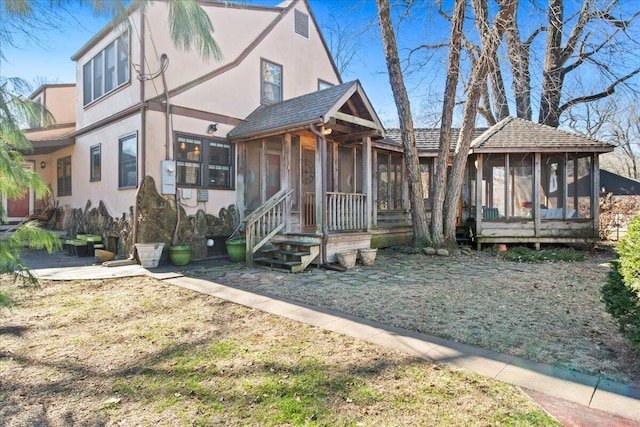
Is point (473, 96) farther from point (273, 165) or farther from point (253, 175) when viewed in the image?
point (253, 175)

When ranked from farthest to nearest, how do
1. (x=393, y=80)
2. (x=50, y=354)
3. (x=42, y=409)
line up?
1. (x=393, y=80)
2. (x=50, y=354)
3. (x=42, y=409)

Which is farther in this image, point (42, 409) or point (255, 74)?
point (255, 74)

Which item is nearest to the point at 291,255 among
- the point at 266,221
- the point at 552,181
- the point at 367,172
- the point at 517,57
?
the point at 266,221

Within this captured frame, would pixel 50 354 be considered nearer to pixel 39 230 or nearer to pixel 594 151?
pixel 39 230

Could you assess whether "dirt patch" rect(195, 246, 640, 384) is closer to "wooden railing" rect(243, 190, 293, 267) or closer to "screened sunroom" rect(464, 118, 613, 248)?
"wooden railing" rect(243, 190, 293, 267)

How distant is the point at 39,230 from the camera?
299cm

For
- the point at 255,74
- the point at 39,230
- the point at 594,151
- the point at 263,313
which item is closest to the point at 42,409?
the point at 39,230

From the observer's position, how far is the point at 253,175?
997cm

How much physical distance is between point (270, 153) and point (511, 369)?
8.24m

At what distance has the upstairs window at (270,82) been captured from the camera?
10750 mm

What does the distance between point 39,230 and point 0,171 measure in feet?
1.75

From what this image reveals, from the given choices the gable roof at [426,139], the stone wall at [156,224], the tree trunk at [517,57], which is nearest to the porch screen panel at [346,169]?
the gable roof at [426,139]

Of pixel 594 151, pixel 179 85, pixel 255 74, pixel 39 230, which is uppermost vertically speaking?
pixel 255 74

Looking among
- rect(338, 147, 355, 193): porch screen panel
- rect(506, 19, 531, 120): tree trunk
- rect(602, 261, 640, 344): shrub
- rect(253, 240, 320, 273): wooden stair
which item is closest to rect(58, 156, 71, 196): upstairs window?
rect(253, 240, 320, 273): wooden stair
